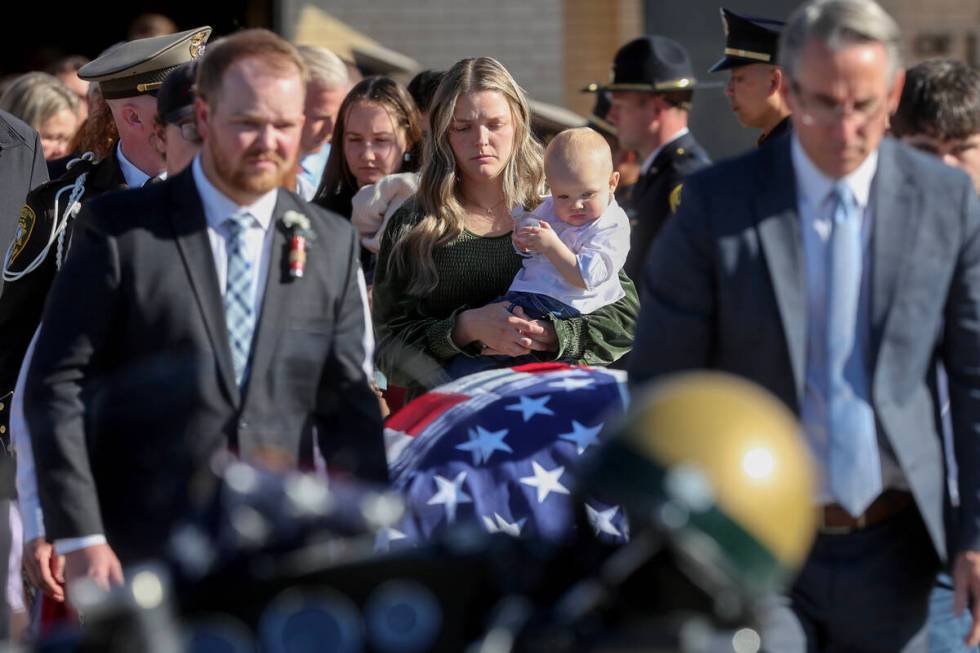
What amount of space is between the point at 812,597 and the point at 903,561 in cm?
24

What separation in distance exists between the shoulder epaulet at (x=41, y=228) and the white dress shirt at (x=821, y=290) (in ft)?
8.26

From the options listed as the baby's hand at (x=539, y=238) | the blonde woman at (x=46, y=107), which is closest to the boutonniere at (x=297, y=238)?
the baby's hand at (x=539, y=238)

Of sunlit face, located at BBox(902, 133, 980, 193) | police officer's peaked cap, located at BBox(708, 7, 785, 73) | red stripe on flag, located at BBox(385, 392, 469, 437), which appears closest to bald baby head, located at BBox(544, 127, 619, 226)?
red stripe on flag, located at BBox(385, 392, 469, 437)

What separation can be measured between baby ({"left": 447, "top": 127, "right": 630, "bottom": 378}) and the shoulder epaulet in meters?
1.32

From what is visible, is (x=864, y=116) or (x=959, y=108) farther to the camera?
(x=959, y=108)

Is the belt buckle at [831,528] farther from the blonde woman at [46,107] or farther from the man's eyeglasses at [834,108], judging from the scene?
the blonde woman at [46,107]

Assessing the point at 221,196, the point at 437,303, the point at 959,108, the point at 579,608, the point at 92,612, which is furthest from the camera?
the point at 437,303

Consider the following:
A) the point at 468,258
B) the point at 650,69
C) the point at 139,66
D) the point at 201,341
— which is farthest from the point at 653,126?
the point at 201,341

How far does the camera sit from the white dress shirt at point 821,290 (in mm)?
4238

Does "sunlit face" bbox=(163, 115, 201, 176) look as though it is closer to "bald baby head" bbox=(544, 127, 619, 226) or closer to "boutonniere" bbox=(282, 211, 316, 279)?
"boutonniere" bbox=(282, 211, 316, 279)

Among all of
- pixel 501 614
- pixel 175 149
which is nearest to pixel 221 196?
pixel 175 149

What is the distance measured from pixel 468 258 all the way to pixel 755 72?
1794mm

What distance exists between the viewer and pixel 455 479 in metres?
4.92

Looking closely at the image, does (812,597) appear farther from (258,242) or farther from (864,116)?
(258,242)
